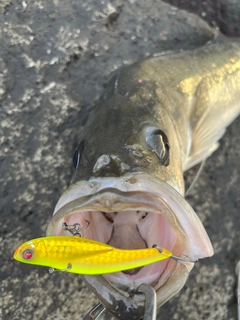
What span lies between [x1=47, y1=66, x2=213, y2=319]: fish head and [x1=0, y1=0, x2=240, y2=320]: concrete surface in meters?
0.52

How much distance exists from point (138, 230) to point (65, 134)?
2.89 feet

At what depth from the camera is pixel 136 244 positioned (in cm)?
153

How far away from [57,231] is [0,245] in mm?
688

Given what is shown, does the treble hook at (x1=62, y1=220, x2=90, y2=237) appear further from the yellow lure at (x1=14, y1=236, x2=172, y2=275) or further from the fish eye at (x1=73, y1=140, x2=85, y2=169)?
the fish eye at (x1=73, y1=140, x2=85, y2=169)

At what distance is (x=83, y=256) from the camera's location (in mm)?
1233

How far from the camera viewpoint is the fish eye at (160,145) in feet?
5.13

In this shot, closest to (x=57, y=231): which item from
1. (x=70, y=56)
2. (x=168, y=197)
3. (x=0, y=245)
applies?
(x=168, y=197)

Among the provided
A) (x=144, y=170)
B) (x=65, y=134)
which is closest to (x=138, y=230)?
A: (x=144, y=170)

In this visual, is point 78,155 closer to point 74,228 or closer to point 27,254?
point 74,228

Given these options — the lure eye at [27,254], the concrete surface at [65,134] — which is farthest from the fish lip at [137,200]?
the concrete surface at [65,134]

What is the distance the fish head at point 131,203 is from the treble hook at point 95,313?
58mm

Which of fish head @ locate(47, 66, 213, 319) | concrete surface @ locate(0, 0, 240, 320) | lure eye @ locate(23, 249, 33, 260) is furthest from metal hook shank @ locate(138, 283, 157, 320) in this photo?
concrete surface @ locate(0, 0, 240, 320)

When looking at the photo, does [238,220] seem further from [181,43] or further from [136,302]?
[181,43]

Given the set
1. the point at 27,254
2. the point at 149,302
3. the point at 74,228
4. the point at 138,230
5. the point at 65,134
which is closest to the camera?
the point at 27,254
